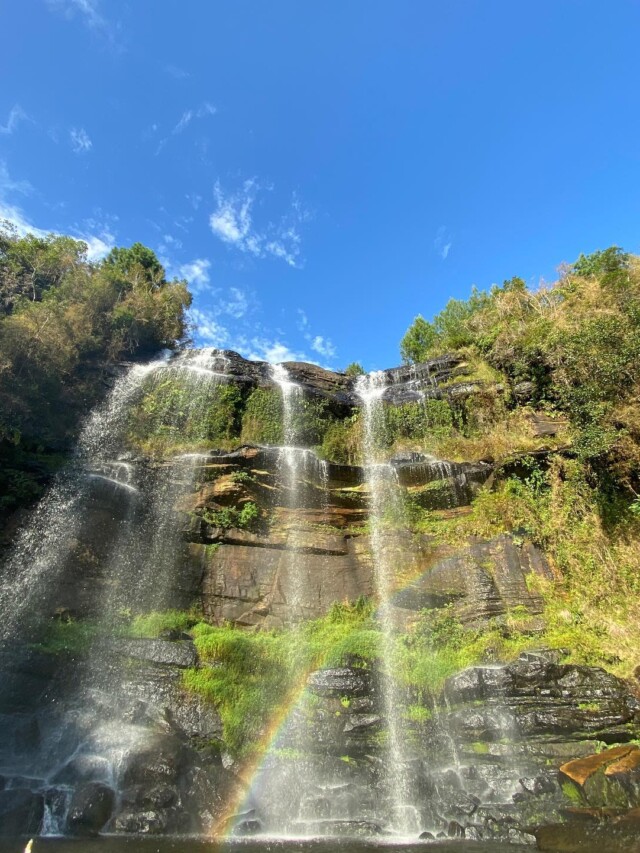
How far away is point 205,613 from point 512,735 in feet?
27.5

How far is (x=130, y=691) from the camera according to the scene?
1045 cm

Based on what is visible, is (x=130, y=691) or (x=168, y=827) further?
(x=130, y=691)

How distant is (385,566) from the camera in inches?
575

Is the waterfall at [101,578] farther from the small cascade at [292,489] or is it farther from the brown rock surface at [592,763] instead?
the brown rock surface at [592,763]

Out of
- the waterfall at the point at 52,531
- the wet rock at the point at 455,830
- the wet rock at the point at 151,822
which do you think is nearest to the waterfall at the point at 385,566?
the wet rock at the point at 455,830

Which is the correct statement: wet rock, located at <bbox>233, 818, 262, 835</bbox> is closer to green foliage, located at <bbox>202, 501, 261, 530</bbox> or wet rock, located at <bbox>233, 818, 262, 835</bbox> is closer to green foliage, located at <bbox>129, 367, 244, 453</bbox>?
green foliage, located at <bbox>202, 501, 261, 530</bbox>

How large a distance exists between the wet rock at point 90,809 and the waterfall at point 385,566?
505 centimetres

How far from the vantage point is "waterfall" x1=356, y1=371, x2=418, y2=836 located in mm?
8688

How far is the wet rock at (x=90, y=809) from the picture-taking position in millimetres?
7942

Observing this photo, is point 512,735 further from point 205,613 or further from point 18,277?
point 18,277

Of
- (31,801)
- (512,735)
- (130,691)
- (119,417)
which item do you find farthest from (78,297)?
(512,735)

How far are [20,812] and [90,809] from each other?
1.15 meters

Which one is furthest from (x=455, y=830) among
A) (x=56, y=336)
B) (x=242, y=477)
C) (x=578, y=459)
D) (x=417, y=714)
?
(x=56, y=336)

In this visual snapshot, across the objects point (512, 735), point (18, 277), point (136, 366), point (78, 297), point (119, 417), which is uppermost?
point (18, 277)
